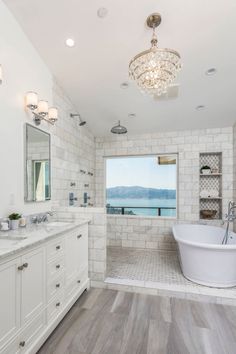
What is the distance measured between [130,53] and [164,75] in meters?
1.06

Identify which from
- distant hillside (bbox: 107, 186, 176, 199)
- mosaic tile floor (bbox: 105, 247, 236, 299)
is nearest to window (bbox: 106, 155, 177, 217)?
distant hillside (bbox: 107, 186, 176, 199)

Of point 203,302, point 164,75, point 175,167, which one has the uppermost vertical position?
point 164,75

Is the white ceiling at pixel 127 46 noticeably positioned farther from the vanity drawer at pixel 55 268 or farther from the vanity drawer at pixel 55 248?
the vanity drawer at pixel 55 268

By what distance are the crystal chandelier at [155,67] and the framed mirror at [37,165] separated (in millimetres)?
1501

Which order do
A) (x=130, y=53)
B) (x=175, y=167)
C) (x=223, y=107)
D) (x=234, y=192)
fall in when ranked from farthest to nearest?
1. (x=175, y=167)
2. (x=234, y=192)
3. (x=223, y=107)
4. (x=130, y=53)

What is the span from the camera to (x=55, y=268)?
1979 millimetres

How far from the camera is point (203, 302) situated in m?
2.46

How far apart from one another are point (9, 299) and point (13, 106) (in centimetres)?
196

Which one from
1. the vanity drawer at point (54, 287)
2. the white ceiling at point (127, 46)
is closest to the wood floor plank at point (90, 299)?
the vanity drawer at point (54, 287)

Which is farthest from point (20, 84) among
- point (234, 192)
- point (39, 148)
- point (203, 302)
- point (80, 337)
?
point (234, 192)

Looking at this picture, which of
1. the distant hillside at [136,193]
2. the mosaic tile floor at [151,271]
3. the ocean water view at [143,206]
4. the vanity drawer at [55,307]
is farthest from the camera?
the distant hillside at [136,193]

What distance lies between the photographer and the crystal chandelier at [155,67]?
5.82ft

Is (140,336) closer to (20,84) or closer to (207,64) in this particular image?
(20,84)

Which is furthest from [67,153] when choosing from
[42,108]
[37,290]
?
[37,290]
